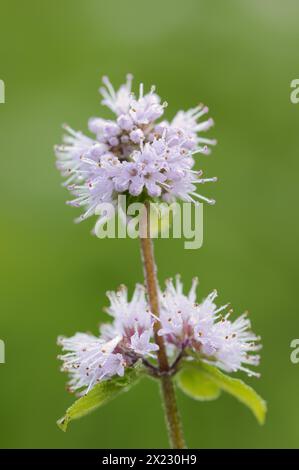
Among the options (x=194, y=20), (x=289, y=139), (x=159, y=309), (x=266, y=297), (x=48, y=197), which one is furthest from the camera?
(x=194, y=20)

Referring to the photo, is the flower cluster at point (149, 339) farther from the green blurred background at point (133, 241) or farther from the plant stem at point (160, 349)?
the green blurred background at point (133, 241)

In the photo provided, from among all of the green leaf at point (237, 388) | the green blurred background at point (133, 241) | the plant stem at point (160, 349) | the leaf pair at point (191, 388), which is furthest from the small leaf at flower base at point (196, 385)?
the green blurred background at point (133, 241)

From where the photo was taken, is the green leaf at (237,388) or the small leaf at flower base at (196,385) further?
the small leaf at flower base at (196,385)

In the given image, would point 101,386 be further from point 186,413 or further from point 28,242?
point 28,242

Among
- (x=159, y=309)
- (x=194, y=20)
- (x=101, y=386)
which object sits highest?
(x=194, y=20)

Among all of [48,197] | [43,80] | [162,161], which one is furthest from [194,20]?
[162,161]

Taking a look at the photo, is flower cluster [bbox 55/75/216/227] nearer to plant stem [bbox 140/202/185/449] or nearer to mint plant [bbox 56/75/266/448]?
mint plant [bbox 56/75/266/448]

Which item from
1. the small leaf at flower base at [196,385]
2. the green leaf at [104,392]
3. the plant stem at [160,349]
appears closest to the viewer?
the green leaf at [104,392]

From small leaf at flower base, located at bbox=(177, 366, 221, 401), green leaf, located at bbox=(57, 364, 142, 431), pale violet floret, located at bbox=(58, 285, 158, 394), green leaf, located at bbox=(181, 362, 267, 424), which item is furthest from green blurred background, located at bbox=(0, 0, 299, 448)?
green leaf, located at bbox=(57, 364, 142, 431)
